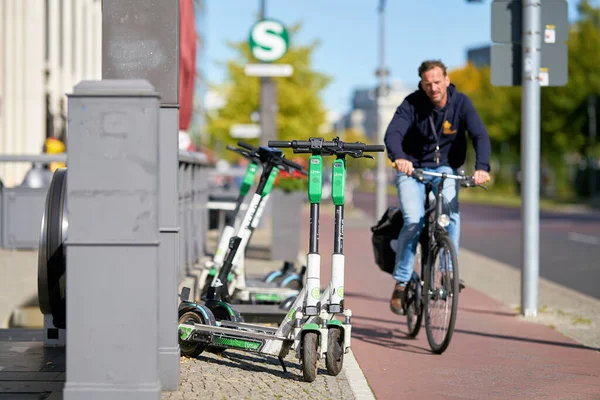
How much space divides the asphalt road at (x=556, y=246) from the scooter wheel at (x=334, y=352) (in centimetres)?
388

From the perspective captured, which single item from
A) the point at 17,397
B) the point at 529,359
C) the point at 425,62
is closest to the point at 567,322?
→ the point at 529,359

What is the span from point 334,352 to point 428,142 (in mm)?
2390

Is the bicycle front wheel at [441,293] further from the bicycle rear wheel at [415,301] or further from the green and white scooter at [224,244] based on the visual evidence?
the green and white scooter at [224,244]

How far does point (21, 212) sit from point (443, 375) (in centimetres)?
846

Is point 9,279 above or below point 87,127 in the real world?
below

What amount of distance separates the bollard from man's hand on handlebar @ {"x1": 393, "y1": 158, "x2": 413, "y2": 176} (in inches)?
106

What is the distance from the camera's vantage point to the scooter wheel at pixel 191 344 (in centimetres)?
606

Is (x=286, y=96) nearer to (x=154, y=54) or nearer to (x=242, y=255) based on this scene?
(x=242, y=255)

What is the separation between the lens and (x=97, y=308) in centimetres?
443

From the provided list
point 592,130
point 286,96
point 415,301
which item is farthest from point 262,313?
point 592,130

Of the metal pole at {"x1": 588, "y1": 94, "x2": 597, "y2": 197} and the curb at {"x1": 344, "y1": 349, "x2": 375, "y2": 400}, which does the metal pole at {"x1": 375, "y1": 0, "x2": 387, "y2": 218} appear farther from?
the metal pole at {"x1": 588, "y1": 94, "x2": 597, "y2": 197}

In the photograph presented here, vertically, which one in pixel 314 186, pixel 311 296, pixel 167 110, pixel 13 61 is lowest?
pixel 311 296

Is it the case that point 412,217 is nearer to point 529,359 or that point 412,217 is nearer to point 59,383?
point 529,359

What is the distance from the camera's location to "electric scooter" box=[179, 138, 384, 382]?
17.9ft
